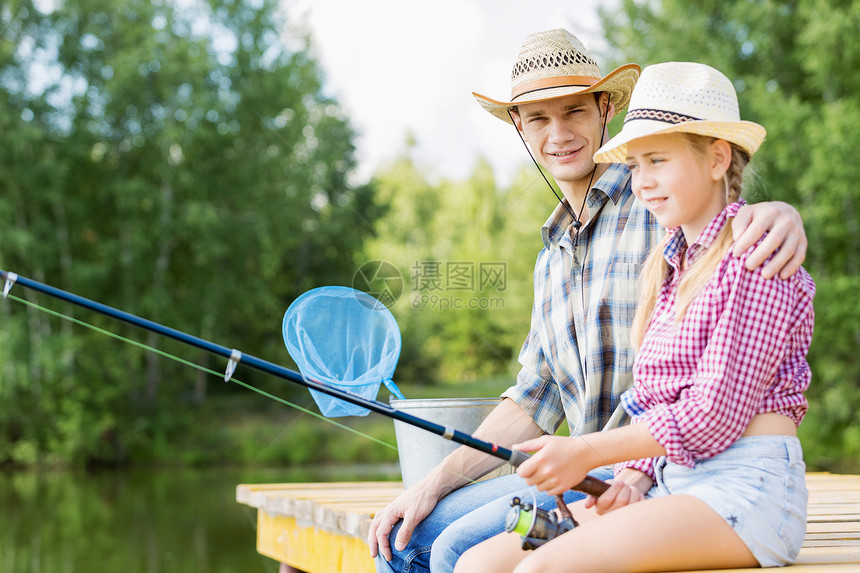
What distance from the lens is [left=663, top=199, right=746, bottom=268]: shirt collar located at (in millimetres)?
1483

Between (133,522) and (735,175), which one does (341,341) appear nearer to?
(735,175)

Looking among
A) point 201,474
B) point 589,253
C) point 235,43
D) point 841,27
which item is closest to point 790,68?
point 841,27

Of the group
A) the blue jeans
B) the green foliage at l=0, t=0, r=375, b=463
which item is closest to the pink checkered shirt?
the blue jeans

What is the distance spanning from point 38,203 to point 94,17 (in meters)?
3.06

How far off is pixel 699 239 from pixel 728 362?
0.25m

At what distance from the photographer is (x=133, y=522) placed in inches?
315

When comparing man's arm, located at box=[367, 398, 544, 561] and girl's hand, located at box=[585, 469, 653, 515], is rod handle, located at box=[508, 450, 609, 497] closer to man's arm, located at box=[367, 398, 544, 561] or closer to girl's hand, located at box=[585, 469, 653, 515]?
girl's hand, located at box=[585, 469, 653, 515]

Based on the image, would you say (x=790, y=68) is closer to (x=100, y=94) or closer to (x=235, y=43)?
(x=235, y=43)

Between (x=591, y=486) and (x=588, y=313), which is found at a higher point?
(x=588, y=313)

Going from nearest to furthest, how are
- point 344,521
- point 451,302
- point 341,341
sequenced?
point 341,341, point 344,521, point 451,302

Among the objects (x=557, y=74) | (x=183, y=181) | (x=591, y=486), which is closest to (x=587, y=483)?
(x=591, y=486)

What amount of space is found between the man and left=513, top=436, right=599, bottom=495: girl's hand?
389 millimetres

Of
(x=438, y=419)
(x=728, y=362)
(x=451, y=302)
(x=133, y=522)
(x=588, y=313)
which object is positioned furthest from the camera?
(x=133, y=522)

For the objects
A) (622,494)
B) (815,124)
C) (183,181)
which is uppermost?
(183,181)
